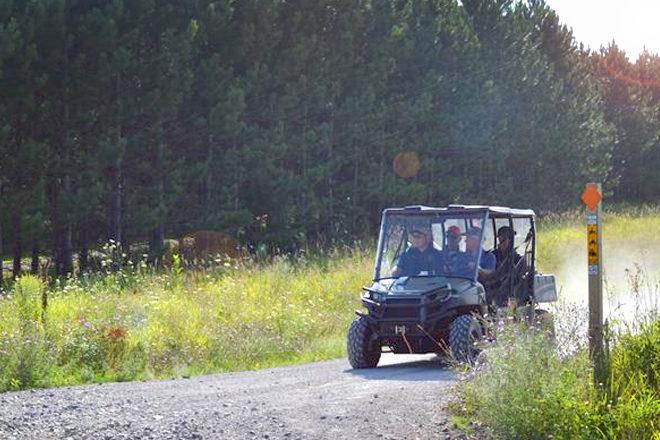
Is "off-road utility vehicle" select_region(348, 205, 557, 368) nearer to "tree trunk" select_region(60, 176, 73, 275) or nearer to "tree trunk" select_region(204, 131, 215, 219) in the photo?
"tree trunk" select_region(60, 176, 73, 275)

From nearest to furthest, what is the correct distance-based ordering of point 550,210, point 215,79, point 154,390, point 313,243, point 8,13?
point 154,390 < point 8,13 < point 215,79 < point 313,243 < point 550,210

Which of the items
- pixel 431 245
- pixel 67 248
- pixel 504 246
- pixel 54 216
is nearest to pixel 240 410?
pixel 431 245

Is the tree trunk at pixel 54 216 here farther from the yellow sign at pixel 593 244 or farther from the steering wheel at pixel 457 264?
the yellow sign at pixel 593 244

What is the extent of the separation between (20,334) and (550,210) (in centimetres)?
4773

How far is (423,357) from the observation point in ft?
54.9

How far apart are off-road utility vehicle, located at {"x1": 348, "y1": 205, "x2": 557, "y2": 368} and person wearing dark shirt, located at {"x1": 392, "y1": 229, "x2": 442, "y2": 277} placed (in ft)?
0.04

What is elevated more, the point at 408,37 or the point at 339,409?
the point at 408,37

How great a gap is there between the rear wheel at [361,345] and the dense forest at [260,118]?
666 inches

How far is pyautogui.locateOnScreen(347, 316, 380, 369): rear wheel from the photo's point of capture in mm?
14953

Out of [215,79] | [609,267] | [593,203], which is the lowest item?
[609,267]

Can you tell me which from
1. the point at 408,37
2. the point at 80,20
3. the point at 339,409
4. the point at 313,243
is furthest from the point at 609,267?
the point at 339,409

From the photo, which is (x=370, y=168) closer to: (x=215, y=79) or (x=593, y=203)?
(x=215, y=79)

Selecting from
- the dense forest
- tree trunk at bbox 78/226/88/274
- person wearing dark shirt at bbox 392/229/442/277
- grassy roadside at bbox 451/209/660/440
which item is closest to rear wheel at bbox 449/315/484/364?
person wearing dark shirt at bbox 392/229/442/277

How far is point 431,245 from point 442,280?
66 centimetres
